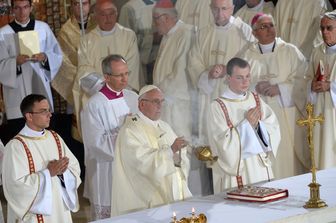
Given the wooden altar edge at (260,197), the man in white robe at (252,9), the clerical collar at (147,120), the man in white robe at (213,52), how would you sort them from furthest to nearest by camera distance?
1. the man in white robe at (252,9)
2. the man in white robe at (213,52)
3. the clerical collar at (147,120)
4. the wooden altar edge at (260,197)

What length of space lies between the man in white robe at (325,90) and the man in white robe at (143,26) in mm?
1452

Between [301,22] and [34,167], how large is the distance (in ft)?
11.8

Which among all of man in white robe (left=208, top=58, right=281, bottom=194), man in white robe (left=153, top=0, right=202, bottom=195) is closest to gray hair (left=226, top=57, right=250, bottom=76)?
man in white robe (left=208, top=58, right=281, bottom=194)

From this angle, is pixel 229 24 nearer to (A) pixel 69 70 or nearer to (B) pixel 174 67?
(B) pixel 174 67

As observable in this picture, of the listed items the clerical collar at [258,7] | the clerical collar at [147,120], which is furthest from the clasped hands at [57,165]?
the clerical collar at [258,7]

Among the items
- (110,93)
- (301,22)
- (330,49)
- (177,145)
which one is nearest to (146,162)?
(177,145)

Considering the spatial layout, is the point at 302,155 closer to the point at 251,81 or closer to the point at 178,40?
the point at 251,81

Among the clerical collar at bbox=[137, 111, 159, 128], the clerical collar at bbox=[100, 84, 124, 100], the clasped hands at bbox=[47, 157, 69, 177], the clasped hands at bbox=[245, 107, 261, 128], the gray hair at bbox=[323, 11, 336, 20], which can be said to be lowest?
the clasped hands at bbox=[47, 157, 69, 177]

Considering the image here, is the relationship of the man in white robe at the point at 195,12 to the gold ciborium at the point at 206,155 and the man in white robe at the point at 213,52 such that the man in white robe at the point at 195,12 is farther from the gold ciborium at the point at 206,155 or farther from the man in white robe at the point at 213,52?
the gold ciborium at the point at 206,155

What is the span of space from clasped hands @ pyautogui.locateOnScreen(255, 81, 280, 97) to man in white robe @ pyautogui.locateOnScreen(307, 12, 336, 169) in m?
0.31

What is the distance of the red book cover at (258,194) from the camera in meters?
7.11

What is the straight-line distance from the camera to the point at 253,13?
1018 centimetres

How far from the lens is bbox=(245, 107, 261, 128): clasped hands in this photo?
881 centimetres

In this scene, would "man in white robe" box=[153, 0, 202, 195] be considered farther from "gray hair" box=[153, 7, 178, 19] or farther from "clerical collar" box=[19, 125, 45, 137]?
"clerical collar" box=[19, 125, 45, 137]
